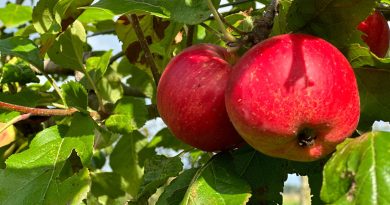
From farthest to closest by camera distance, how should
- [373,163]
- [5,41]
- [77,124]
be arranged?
[5,41], [77,124], [373,163]

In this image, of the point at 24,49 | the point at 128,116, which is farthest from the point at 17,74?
the point at 128,116

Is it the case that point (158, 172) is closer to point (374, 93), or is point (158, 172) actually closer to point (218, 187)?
point (218, 187)

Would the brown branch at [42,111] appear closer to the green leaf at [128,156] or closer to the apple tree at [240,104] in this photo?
the apple tree at [240,104]

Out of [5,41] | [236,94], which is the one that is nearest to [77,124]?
[5,41]

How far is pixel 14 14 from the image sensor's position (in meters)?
2.12

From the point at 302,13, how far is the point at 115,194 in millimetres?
1072

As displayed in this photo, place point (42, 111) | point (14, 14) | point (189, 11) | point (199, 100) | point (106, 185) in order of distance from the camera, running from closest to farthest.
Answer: point (199, 100) → point (189, 11) → point (42, 111) → point (106, 185) → point (14, 14)

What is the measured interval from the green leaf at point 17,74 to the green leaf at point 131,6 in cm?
51

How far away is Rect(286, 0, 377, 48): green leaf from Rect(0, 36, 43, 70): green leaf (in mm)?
759

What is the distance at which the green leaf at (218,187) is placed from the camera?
1.01 meters

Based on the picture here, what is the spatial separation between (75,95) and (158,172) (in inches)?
11.5

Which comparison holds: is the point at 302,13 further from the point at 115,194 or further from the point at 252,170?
the point at 115,194

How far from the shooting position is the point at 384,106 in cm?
106

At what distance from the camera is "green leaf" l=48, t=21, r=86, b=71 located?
158cm
